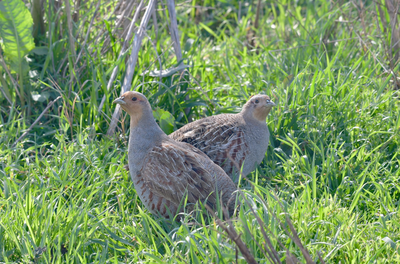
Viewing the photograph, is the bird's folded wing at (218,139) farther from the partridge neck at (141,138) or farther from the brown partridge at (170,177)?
the partridge neck at (141,138)

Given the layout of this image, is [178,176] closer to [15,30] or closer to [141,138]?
[141,138]

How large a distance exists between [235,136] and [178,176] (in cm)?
83

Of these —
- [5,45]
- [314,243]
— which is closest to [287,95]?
[314,243]

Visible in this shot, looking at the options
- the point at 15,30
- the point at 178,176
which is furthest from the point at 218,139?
the point at 15,30

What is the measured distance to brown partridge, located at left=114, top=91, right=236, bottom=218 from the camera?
130 inches

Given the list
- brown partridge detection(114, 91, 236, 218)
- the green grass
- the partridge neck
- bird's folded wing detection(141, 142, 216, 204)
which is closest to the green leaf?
the green grass

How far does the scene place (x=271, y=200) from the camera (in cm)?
301

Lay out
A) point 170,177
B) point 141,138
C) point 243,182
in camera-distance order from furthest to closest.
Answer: point 243,182 → point 141,138 → point 170,177

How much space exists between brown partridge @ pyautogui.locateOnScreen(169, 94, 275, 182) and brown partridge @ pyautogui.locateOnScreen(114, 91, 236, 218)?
322mm

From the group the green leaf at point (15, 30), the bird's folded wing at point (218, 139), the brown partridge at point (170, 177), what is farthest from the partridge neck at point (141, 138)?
the green leaf at point (15, 30)

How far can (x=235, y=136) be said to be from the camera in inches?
155

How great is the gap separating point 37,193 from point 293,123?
2.34m

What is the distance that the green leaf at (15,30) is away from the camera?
4.13 meters

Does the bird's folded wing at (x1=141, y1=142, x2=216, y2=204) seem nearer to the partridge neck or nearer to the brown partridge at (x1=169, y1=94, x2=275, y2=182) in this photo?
the partridge neck
